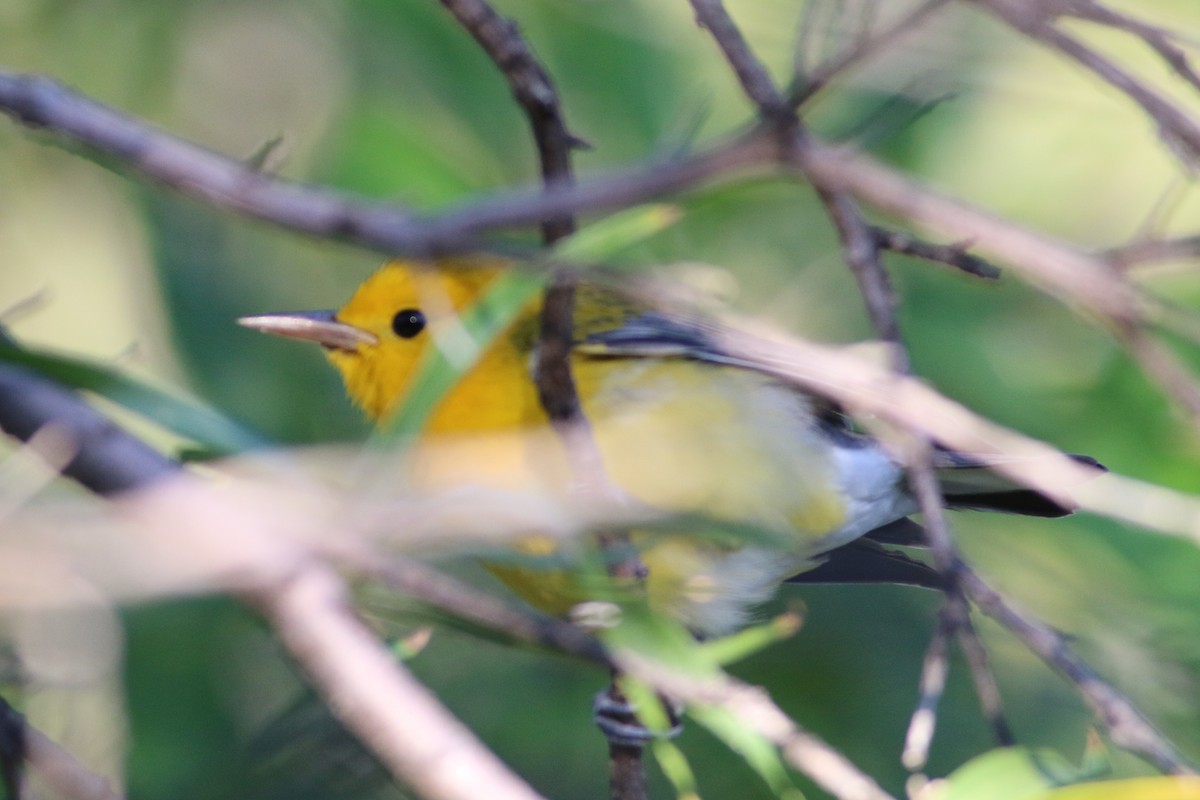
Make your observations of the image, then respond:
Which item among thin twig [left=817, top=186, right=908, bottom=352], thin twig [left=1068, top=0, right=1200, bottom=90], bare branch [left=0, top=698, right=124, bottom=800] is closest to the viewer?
bare branch [left=0, top=698, right=124, bottom=800]

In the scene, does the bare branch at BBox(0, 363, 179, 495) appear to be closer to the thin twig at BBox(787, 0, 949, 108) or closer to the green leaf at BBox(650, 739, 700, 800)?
the thin twig at BBox(787, 0, 949, 108)

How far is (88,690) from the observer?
206 cm

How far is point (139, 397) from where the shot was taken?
4.77ft

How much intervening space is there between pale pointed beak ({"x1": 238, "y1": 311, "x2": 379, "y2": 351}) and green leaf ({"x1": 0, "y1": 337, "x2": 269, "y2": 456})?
4.21 feet

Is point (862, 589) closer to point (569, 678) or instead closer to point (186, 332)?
point (569, 678)

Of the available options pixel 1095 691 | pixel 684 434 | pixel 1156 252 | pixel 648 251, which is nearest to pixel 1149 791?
pixel 1095 691

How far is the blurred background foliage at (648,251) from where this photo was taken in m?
3.05

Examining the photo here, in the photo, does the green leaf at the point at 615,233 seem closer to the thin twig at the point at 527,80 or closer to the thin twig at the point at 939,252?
the thin twig at the point at 527,80

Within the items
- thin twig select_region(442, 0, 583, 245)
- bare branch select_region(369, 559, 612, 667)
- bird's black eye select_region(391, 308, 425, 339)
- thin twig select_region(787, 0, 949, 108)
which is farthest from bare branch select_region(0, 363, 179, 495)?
bird's black eye select_region(391, 308, 425, 339)

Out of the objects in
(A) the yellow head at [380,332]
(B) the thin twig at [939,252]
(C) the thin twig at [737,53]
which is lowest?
(A) the yellow head at [380,332]

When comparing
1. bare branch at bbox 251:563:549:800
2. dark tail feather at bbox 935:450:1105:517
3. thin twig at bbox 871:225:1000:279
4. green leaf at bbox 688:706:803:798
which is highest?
thin twig at bbox 871:225:1000:279

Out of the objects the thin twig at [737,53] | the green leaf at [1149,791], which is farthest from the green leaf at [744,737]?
the thin twig at [737,53]

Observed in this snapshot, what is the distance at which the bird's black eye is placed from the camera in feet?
9.84

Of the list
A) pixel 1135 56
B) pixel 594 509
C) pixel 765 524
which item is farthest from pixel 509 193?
pixel 1135 56
